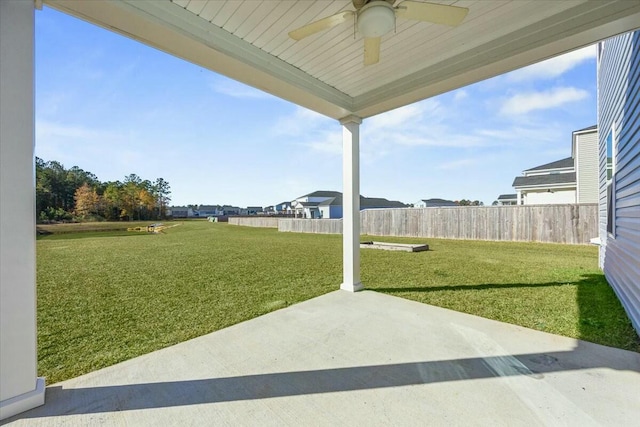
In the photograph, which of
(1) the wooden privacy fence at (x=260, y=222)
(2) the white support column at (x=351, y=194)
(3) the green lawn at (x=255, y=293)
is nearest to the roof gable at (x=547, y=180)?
(3) the green lawn at (x=255, y=293)

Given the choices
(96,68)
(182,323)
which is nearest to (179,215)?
(96,68)

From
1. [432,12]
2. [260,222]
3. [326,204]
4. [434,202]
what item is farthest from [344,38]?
[434,202]

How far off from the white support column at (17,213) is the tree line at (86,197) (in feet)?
48.8

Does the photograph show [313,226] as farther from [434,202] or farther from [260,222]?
[434,202]

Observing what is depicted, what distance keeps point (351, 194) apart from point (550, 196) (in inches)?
607

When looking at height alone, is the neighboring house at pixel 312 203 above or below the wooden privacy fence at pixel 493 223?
above

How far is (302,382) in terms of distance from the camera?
186cm

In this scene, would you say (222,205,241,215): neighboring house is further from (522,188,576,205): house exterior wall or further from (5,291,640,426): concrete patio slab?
(5,291,640,426): concrete patio slab

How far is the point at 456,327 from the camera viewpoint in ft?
8.86

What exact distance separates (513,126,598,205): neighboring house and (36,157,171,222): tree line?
23.6 metres

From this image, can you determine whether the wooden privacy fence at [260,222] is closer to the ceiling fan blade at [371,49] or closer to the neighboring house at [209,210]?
the ceiling fan blade at [371,49]

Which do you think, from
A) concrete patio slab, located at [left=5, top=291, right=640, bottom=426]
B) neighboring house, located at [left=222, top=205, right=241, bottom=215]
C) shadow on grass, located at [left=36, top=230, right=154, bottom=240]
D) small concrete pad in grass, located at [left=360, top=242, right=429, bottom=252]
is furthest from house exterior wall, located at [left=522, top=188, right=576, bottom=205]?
neighboring house, located at [left=222, top=205, right=241, bottom=215]

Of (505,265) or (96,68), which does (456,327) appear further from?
(96,68)

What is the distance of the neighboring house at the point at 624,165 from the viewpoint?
8.90ft
